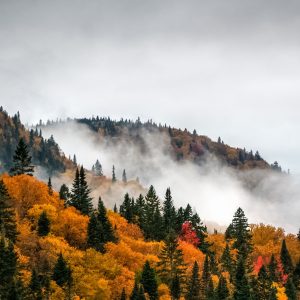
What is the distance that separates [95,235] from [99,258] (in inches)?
277

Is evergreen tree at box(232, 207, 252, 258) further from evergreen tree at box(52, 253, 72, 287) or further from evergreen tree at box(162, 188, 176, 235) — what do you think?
evergreen tree at box(52, 253, 72, 287)

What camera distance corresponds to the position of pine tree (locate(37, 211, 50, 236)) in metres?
97.8

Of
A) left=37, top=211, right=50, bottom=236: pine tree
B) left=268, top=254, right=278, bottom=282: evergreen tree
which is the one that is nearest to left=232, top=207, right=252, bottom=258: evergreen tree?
left=268, top=254, right=278, bottom=282: evergreen tree

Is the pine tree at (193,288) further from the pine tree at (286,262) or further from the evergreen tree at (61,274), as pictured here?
the pine tree at (286,262)

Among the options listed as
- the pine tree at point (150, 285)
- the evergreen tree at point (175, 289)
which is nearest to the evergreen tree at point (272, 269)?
the evergreen tree at point (175, 289)

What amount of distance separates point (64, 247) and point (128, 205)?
4869 cm

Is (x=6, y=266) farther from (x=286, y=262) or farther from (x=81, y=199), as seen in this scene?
(x=286, y=262)

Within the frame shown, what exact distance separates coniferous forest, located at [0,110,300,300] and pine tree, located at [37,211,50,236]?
196 mm

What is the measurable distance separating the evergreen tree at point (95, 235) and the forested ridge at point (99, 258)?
0.20 meters

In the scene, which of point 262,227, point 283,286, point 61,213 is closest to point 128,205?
point 61,213

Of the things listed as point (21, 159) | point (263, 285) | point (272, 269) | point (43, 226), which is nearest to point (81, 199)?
point (21, 159)

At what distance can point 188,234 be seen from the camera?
145 m

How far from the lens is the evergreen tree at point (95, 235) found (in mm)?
102125

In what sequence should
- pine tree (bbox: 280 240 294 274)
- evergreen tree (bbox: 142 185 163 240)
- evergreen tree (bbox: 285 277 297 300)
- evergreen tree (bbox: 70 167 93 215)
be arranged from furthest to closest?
evergreen tree (bbox: 142 185 163 240) < pine tree (bbox: 280 240 294 274) < evergreen tree (bbox: 70 167 93 215) < evergreen tree (bbox: 285 277 297 300)
